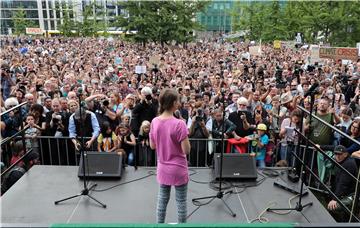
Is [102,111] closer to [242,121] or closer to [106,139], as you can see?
[106,139]

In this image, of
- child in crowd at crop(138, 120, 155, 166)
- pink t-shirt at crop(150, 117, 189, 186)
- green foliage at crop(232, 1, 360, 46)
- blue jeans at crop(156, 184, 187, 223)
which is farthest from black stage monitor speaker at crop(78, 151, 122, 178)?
green foliage at crop(232, 1, 360, 46)

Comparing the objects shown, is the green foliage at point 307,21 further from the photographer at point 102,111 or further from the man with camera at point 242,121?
the photographer at point 102,111

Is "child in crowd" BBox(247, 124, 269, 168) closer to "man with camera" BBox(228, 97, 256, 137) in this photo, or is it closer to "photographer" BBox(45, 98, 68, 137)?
"man with camera" BBox(228, 97, 256, 137)

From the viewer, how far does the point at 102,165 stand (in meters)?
5.23

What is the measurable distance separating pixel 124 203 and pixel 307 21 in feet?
69.4

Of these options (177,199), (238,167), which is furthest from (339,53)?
(177,199)

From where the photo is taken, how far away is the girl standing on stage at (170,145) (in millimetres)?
3309

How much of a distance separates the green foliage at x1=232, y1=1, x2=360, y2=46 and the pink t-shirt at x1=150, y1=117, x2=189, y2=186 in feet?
67.4

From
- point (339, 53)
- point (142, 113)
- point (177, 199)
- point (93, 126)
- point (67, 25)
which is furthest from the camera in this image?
point (67, 25)

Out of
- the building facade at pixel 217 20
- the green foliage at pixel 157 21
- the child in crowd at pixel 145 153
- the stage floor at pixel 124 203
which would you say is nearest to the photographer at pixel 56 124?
the stage floor at pixel 124 203

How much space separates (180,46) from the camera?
29.7m

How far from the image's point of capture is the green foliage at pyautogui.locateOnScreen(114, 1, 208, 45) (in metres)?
26.7

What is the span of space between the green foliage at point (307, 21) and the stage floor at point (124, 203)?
63.3 feet

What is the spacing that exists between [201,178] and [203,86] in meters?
5.92
